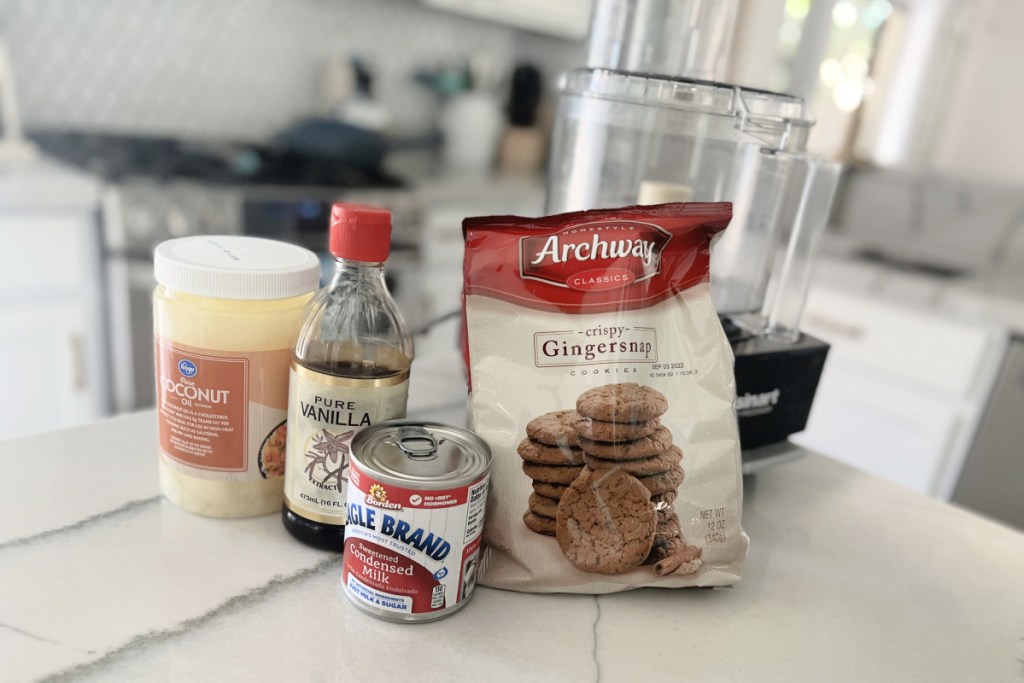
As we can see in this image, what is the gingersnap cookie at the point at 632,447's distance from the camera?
1.63ft

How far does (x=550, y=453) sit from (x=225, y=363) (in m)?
0.23

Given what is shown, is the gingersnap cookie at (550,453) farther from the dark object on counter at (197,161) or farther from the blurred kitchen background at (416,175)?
the dark object on counter at (197,161)

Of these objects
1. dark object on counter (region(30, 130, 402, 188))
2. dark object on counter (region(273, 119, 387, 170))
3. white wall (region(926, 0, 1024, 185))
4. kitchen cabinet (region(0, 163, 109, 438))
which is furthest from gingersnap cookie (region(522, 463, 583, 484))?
white wall (region(926, 0, 1024, 185))

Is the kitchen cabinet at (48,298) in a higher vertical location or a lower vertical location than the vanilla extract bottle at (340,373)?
lower

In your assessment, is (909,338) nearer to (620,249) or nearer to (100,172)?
(620,249)

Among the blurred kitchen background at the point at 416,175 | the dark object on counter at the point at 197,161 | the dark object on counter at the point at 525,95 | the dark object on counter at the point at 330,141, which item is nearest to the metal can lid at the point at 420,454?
the blurred kitchen background at the point at 416,175

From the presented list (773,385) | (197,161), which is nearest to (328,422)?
(773,385)

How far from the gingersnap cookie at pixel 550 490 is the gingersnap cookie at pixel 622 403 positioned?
0.05 m

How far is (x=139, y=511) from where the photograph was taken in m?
0.54

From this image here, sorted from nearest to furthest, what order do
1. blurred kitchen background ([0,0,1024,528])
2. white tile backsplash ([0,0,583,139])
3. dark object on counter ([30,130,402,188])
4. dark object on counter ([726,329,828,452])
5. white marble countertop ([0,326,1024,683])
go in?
white marble countertop ([0,326,1024,683])
dark object on counter ([726,329,828,452])
blurred kitchen background ([0,0,1024,528])
dark object on counter ([30,130,402,188])
white tile backsplash ([0,0,583,139])

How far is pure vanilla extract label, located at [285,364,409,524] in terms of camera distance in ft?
1.58

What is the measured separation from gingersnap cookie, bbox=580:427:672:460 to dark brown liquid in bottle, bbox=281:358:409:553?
0.14 m

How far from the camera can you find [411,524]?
0.43 meters

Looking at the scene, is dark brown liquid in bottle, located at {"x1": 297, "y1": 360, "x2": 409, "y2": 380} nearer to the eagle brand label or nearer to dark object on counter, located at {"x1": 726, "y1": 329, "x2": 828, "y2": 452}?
the eagle brand label
